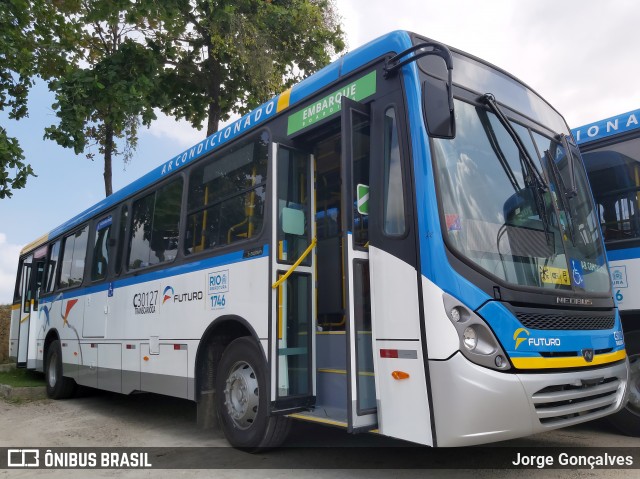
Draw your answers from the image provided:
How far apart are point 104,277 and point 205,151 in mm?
3297

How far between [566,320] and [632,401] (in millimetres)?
2041

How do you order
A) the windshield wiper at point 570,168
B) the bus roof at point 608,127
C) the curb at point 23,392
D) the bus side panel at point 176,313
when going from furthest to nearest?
1. the curb at point 23,392
2. the bus roof at point 608,127
3. the bus side panel at point 176,313
4. the windshield wiper at point 570,168

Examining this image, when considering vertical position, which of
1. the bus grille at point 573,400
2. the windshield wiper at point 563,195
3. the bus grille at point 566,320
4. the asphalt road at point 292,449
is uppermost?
the windshield wiper at point 563,195

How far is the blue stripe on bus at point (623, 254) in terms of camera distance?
540 cm

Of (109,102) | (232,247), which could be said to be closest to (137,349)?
(232,247)

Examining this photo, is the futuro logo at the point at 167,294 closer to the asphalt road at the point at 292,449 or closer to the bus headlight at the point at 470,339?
the asphalt road at the point at 292,449

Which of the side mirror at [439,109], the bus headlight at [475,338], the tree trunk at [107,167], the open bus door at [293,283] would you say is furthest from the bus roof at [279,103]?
the tree trunk at [107,167]

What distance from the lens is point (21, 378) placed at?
12.4 metres

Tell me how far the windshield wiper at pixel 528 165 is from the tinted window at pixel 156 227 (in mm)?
3878

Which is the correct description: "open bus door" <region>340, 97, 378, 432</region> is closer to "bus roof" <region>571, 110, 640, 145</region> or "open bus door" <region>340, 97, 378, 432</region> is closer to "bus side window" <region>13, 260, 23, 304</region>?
"bus roof" <region>571, 110, 640, 145</region>

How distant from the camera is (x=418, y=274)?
3697mm

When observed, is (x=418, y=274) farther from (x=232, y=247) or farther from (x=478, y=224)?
(x=232, y=247)

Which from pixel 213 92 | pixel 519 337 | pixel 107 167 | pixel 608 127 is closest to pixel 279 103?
pixel 519 337

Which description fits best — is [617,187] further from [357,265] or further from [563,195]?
[357,265]
